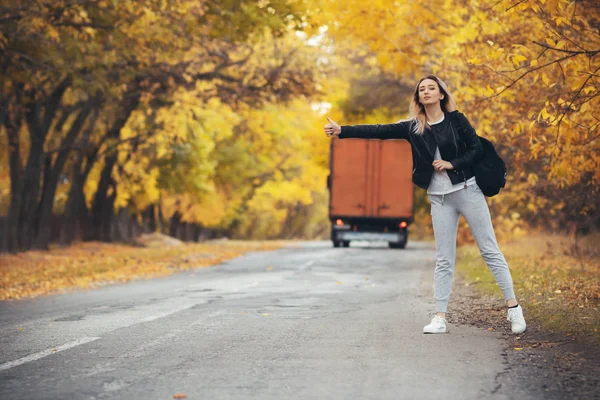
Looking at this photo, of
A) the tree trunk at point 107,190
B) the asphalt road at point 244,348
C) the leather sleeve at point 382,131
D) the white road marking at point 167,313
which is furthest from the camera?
the tree trunk at point 107,190

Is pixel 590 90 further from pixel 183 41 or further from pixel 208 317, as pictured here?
pixel 183 41

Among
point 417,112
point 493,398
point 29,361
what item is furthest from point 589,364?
point 29,361

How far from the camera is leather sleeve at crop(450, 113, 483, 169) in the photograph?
8.03m

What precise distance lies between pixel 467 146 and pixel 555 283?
18.7 feet

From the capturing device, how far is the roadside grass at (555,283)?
890 centimetres

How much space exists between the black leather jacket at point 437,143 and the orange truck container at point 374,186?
22310 millimetres

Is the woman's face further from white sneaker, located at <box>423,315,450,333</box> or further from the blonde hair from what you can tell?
white sneaker, located at <box>423,315,450,333</box>

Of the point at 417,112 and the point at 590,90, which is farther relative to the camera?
the point at 590,90

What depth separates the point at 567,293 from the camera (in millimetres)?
11727

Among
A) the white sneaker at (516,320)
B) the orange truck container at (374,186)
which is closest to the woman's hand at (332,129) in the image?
the white sneaker at (516,320)

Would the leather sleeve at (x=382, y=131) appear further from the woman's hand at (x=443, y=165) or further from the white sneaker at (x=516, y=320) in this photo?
the white sneaker at (x=516, y=320)

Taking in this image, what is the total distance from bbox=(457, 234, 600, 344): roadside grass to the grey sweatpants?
0.81 m

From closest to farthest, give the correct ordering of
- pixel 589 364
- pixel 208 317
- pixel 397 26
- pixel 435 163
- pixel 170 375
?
pixel 170 375
pixel 589 364
pixel 435 163
pixel 208 317
pixel 397 26

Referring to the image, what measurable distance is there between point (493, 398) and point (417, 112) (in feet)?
11.0
